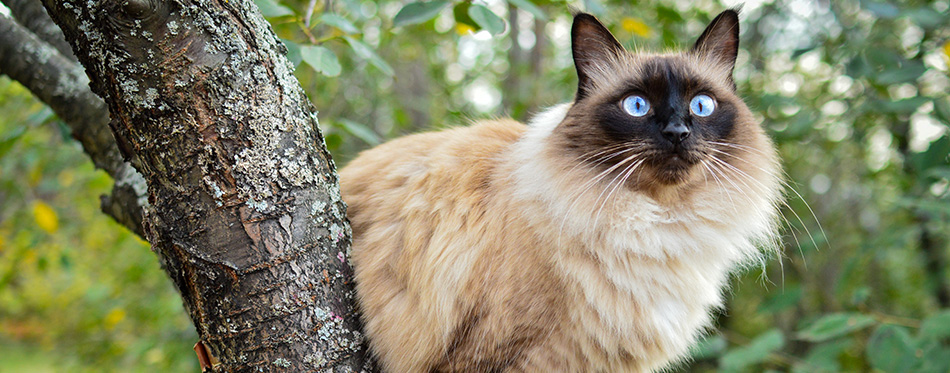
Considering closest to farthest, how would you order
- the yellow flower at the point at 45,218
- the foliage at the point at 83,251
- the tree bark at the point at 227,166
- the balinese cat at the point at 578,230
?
the tree bark at the point at 227,166
the balinese cat at the point at 578,230
the yellow flower at the point at 45,218
the foliage at the point at 83,251

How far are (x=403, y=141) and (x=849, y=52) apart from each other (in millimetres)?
2817

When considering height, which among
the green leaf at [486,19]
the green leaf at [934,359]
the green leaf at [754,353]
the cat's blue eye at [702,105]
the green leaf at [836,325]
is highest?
the green leaf at [486,19]

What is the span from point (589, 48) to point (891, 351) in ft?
6.45

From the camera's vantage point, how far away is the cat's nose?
1705 mm

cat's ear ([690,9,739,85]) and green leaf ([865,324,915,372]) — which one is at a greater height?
cat's ear ([690,9,739,85])

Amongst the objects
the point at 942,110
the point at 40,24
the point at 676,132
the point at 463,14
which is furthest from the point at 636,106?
the point at 40,24

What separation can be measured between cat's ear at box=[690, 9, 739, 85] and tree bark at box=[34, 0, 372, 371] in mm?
1480

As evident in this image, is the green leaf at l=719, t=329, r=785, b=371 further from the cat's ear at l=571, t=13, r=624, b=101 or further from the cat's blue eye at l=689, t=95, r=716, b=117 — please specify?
the cat's ear at l=571, t=13, r=624, b=101

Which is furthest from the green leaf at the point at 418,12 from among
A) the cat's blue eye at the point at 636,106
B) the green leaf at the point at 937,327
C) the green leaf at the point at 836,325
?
the green leaf at the point at 937,327

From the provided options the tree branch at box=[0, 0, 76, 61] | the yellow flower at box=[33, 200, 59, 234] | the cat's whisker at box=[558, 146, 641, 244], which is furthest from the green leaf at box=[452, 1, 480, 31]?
the yellow flower at box=[33, 200, 59, 234]

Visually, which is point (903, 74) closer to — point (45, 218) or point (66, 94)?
point (66, 94)

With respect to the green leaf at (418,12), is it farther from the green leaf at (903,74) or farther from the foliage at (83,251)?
the green leaf at (903,74)

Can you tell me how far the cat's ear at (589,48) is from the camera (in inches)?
79.4

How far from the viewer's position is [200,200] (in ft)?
4.41
